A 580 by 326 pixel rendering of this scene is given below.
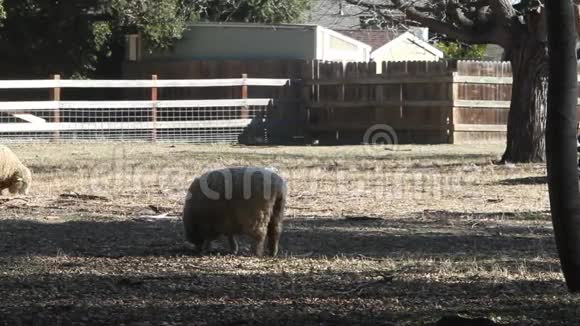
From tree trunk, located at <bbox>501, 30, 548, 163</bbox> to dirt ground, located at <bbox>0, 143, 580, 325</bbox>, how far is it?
45.5 inches

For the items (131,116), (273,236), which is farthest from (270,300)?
(131,116)

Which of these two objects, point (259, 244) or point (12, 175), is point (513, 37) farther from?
point (259, 244)

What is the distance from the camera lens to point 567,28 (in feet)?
22.1

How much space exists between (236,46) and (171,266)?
23116 mm

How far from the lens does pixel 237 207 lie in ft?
31.4

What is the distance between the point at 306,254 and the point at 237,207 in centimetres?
79

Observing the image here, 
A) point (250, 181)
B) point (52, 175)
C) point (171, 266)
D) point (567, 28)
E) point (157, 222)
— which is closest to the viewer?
point (567, 28)

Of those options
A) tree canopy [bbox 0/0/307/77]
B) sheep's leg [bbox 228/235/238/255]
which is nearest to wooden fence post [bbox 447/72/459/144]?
tree canopy [bbox 0/0/307/77]

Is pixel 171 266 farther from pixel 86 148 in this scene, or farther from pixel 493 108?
pixel 493 108

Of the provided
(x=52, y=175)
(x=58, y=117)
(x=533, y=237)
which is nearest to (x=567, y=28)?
(x=533, y=237)

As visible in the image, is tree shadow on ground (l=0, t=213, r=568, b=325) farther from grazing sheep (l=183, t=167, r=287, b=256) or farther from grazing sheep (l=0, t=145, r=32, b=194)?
grazing sheep (l=0, t=145, r=32, b=194)

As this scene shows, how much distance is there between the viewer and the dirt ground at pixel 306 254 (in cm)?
693

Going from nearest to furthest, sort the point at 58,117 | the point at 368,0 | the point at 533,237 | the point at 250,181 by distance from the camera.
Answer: the point at 250,181, the point at 533,237, the point at 368,0, the point at 58,117

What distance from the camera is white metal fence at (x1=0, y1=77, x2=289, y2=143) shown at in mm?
25375
